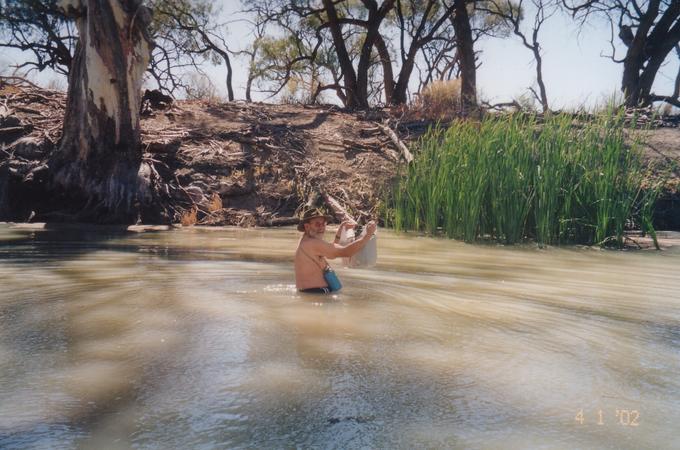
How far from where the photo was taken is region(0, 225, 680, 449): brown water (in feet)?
7.74

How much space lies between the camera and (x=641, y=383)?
2912mm

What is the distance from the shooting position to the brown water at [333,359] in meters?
2.36

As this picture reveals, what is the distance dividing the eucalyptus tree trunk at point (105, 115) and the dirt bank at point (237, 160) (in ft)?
1.29

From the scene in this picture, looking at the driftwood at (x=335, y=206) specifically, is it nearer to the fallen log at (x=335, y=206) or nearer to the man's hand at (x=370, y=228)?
the fallen log at (x=335, y=206)

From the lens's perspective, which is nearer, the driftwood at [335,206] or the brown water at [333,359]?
the brown water at [333,359]

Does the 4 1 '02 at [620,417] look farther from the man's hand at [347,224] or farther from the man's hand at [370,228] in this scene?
the man's hand at [347,224]

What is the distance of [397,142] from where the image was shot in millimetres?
11398

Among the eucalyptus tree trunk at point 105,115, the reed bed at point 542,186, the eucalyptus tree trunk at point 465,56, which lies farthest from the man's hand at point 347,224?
the eucalyptus tree trunk at point 465,56

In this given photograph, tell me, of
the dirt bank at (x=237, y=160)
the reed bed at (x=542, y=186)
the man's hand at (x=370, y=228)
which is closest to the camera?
the man's hand at (x=370, y=228)

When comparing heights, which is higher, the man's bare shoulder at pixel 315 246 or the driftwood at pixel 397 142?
the driftwood at pixel 397 142

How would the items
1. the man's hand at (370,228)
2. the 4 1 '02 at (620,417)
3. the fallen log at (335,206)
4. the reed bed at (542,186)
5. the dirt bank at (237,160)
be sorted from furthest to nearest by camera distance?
the dirt bank at (237,160)
the fallen log at (335,206)
the reed bed at (542,186)
the man's hand at (370,228)
the 4 1 '02 at (620,417)

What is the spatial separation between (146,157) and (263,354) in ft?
25.4

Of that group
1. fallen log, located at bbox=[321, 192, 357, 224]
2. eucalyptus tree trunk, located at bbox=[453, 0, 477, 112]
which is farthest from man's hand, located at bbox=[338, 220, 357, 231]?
eucalyptus tree trunk, located at bbox=[453, 0, 477, 112]

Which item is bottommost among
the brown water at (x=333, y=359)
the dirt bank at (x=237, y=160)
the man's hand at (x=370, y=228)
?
the brown water at (x=333, y=359)
